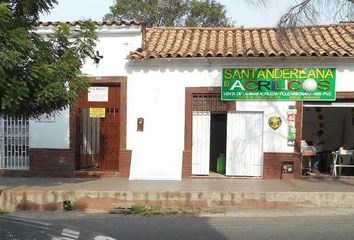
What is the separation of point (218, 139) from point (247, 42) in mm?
3021

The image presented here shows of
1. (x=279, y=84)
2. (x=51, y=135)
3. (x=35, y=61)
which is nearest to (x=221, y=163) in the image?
(x=279, y=84)

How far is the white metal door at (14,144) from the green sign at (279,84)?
5.89 meters

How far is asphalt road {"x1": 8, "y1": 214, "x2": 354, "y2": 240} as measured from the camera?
27.4 ft

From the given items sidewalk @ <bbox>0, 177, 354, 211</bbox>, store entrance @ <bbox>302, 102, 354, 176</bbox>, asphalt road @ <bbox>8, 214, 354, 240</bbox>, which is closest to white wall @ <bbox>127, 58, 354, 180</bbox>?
store entrance @ <bbox>302, 102, 354, 176</bbox>

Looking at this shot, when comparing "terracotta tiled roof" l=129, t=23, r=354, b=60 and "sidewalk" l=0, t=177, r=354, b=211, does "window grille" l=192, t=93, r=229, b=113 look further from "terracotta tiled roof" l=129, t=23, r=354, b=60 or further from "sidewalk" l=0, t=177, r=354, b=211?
"sidewalk" l=0, t=177, r=354, b=211

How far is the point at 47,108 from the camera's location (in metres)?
10.5

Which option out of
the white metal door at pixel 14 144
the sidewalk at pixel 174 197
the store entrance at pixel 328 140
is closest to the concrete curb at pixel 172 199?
the sidewalk at pixel 174 197

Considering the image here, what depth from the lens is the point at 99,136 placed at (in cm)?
1566

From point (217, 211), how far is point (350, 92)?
5728mm

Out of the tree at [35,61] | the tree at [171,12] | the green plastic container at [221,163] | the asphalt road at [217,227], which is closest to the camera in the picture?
the asphalt road at [217,227]

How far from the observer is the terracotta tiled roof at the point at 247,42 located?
567 inches

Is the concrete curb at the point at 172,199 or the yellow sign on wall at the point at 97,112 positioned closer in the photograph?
the concrete curb at the point at 172,199

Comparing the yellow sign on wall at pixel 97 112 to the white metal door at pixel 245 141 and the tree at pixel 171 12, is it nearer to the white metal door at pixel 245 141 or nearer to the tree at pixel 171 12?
the white metal door at pixel 245 141

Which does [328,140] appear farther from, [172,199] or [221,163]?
[172,199]
